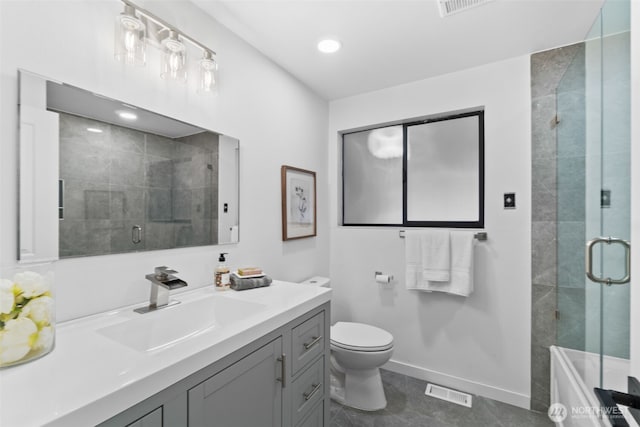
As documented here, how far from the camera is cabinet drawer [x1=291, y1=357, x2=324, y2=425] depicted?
3.97 feet

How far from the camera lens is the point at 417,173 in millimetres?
2453

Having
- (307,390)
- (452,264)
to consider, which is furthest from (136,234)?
A: (452,264)

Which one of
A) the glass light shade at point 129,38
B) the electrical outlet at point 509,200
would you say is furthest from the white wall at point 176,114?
the electrical outlet at point 509,200

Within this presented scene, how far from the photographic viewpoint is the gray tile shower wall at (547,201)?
68.3 inches

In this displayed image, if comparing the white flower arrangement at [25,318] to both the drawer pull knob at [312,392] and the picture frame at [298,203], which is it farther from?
the picture frame at [298,203]

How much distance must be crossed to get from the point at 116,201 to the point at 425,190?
212 centimetres

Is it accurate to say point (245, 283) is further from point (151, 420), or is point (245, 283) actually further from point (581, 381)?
point (581, 381)

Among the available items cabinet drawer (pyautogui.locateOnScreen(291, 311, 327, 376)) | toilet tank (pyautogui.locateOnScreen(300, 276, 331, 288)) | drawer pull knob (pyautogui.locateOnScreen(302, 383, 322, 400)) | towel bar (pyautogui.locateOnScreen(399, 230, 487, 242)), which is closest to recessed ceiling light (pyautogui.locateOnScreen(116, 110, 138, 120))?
cabinet drawer (pyautogui.locateOnScreen(291, 311, 327, 376))

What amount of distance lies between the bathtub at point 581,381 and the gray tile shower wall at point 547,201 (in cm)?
10

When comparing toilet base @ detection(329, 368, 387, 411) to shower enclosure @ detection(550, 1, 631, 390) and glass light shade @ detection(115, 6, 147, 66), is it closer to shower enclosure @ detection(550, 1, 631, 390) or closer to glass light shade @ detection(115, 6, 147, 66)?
shower enclosure @ detection(550, 1, 631, 390)

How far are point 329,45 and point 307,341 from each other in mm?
1702

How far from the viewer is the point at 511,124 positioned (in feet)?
6.45

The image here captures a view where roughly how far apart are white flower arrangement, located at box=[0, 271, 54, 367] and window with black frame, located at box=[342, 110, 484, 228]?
2.21 m

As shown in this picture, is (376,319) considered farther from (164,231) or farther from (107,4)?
(107,4)
